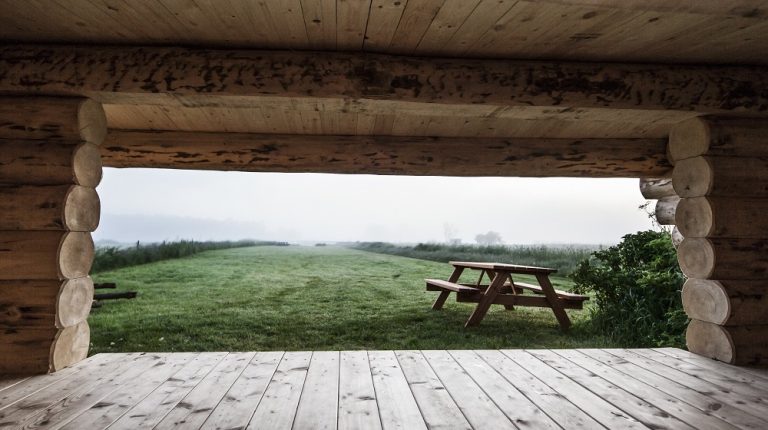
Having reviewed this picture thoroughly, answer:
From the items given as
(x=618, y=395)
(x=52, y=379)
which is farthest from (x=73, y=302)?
(x=618, y=395)

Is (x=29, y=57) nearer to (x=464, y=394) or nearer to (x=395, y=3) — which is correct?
(x=395, y=3)

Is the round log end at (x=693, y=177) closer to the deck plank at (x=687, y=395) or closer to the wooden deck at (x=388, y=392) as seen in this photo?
the wooden deck at (x=388, y=392)

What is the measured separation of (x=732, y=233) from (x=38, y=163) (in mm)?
4888

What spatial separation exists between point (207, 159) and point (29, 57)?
168 centimetres

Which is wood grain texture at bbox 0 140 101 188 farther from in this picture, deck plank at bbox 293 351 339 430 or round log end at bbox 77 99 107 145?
deck plank at bbox 293 351 339 430

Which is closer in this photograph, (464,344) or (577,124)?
(577,124)

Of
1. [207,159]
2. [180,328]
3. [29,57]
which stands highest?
[29,57]

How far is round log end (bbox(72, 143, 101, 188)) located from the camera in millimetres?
3048

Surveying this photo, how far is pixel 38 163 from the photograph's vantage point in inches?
118

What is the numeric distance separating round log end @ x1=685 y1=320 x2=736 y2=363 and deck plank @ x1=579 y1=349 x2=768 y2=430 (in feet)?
2.39

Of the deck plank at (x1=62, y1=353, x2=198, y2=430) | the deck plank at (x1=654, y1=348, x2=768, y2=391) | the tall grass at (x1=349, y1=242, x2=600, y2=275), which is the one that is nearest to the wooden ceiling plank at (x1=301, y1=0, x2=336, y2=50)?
the deck plank at (x1=62, y1=353, x2=198, y2=430)

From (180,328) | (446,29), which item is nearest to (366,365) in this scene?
(446,29)

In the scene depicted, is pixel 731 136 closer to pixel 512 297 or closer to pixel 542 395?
pixel 542 395

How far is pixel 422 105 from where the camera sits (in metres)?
3.19
